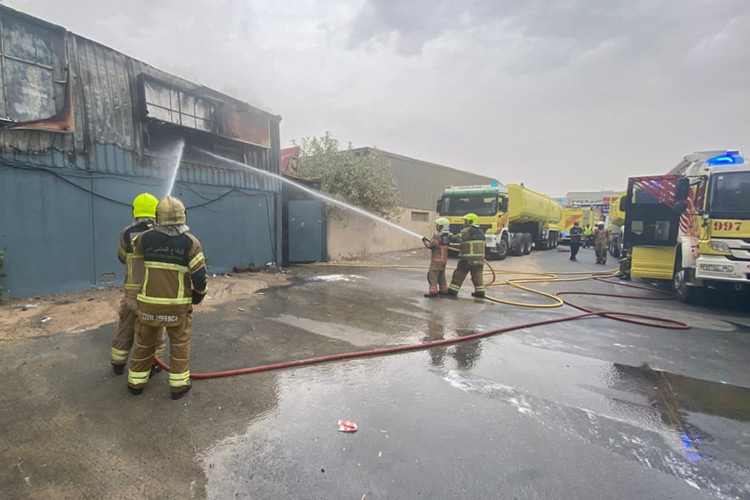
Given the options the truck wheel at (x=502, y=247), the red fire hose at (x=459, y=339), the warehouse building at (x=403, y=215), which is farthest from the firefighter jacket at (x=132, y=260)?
the truck wheel at (x=502, y=247)

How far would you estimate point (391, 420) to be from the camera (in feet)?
9.47

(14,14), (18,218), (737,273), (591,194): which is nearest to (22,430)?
(18,218)

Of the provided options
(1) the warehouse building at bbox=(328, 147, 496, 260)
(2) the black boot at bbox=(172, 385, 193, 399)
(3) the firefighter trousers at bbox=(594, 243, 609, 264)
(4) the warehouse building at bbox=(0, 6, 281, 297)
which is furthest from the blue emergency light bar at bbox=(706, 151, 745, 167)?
(1) the warehouse building at bbox=(328, 147, 496, 260)

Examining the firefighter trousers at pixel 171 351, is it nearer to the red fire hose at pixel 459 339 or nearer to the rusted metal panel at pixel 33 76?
the red fire hose at pixel 459 339

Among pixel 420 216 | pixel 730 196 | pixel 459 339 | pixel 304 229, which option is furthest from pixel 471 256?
pixel 420 216

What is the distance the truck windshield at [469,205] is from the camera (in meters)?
14.4

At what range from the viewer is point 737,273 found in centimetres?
607

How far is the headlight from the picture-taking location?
20.5ft

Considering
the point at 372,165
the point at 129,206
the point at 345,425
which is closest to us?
the point at 345,425

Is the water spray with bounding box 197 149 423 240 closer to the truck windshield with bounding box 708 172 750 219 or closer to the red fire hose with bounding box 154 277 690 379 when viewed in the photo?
the red fire hose with bounding box 154 277 690 379

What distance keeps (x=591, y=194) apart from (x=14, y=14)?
42.6m

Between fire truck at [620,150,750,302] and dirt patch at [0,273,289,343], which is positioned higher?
fire truck at [620,150,750,302]

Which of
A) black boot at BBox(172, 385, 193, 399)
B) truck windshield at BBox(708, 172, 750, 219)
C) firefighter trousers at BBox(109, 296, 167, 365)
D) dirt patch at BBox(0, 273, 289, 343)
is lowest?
black boot at BBox(172, 385, 193, 399)

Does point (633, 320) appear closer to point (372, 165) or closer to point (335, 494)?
point (335, 494)
